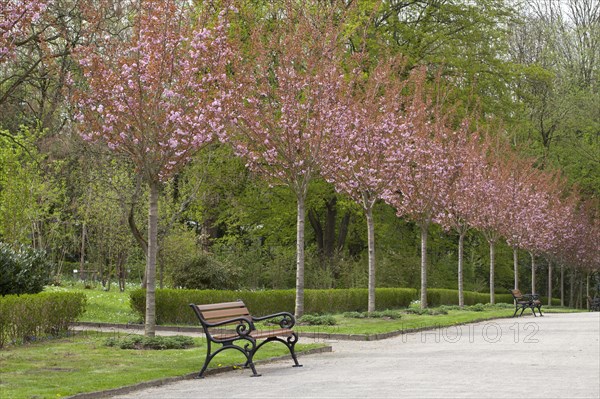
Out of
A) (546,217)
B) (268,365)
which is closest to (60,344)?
(268,365)

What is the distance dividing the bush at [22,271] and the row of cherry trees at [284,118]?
3.24m

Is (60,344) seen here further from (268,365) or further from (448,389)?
(448,389)

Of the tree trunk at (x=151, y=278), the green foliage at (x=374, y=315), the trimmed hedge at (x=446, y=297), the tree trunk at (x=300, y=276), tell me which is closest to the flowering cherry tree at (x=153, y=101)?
the tree trunk at (x=151, y=278)

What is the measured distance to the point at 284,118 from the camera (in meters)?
19.4

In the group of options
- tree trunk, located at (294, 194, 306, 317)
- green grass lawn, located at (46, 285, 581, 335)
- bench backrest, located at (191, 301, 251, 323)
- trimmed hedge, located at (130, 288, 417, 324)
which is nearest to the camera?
bench backrest, located at (191, 301, 251, 323)

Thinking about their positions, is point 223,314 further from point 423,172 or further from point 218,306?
point 423,172

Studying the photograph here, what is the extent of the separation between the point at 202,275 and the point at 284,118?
20.4ft

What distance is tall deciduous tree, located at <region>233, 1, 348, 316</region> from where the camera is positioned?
19500mm

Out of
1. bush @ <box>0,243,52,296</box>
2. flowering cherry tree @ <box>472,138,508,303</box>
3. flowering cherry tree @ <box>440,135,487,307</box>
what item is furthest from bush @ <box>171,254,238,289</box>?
flowering cherry tree @ <box>472,138,508,303</box>

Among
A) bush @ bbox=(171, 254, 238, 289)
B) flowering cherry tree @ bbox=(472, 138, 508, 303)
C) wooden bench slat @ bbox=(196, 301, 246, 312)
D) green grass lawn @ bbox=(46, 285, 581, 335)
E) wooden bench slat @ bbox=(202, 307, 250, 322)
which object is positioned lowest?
green grass lawn @ bbox=(46, 285, 581, 335)

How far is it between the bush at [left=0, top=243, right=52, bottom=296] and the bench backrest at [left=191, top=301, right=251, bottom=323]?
6786 mm

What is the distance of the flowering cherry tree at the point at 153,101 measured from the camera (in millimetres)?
13742

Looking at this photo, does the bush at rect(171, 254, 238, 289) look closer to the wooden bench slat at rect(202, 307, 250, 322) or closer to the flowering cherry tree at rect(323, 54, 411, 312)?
the flowering cherry tree at rect(323, 54, 411, 312)

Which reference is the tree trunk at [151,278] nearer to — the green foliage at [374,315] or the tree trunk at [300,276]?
the tree trunk at [300,276]
